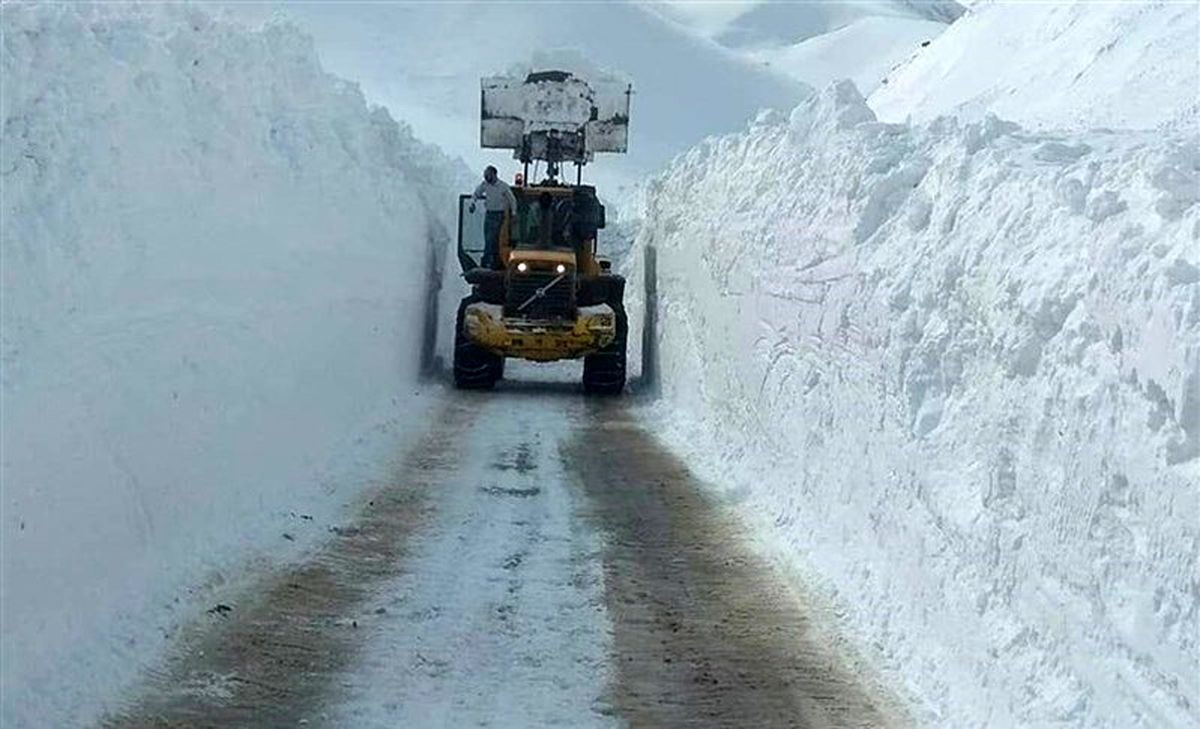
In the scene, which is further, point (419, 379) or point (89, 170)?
point (419, 379)

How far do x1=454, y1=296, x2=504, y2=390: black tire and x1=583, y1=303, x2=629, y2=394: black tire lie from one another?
1.11m

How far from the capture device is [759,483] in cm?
1081

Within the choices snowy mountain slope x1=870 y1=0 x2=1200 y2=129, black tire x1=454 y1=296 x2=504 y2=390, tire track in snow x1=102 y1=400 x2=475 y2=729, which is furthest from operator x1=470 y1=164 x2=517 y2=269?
tire track in snow x1=102 y1=400 x2=475 y2=729

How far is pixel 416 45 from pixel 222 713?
250 feet

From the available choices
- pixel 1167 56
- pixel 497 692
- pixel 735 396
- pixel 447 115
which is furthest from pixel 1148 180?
pixel 447 115

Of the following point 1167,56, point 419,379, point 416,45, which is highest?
point 416,45

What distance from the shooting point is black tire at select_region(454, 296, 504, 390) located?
715 inches

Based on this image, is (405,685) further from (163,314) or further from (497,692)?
(163,314)

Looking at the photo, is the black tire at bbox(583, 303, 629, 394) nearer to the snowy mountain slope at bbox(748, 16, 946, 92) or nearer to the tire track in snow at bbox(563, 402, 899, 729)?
the tire track in snow at bbox(563, 402, 899, 729)

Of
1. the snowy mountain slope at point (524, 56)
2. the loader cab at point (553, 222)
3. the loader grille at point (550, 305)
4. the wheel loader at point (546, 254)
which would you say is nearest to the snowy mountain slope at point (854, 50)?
the snowy mountain slope at point (524, 56)

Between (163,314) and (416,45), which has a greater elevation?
(416,45)

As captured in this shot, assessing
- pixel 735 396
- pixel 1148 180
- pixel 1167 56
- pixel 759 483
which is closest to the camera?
pixel 1148 180

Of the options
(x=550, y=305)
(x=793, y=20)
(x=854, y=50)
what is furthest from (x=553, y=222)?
(x=793, y=20)

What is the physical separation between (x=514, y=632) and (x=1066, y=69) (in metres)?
33.0
